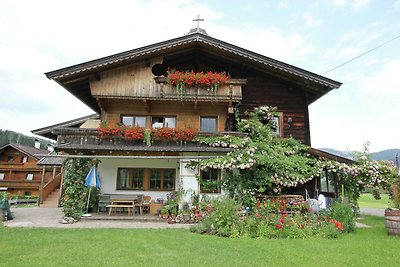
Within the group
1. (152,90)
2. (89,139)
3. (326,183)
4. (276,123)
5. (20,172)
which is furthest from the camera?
(20,172)

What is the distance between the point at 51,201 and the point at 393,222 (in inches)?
820

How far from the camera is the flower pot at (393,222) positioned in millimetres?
9617

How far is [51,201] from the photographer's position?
2038 cm

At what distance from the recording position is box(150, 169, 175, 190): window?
588 inches

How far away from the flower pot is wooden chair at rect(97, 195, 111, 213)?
12.1m

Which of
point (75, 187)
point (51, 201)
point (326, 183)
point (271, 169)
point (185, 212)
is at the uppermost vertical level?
point (271, 169)

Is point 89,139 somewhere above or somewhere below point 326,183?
above

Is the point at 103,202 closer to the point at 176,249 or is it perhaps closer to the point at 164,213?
the point at 164,213

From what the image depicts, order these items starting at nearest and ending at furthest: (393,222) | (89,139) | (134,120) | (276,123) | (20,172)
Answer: (393,222)
(89,139)
(134,120)
(276,123)
(20,172)

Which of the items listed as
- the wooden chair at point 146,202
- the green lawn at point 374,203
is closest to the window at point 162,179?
the wooden chair at point 146,202

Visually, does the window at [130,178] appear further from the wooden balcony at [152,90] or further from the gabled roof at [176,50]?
the gabled roof at [176,50]

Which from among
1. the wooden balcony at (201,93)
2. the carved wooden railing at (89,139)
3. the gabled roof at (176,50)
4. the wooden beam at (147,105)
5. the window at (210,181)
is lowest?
the window at (210,181)

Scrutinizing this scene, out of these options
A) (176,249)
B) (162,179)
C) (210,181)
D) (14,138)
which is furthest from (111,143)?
(14,138)

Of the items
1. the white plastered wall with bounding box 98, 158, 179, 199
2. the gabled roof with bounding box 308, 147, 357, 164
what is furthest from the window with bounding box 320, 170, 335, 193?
the white plastered wall with bounding box 98, 158, 179, 199
